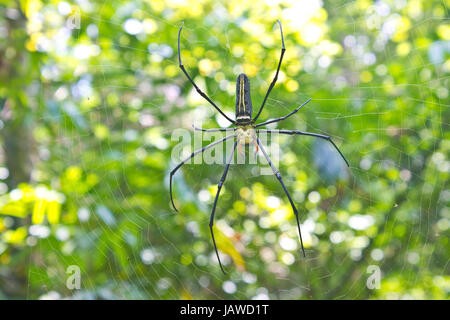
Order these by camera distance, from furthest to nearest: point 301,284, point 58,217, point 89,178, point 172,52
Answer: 1. point 301,284
2. point 172,52
3. point 89,178
4. point 58,217

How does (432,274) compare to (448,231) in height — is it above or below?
below

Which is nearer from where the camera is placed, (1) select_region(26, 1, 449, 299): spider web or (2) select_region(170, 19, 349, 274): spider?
(2) select_region(170, 19, 349, 274): spider

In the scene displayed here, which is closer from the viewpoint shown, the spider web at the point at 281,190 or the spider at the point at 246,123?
the spider at the point at 246,123

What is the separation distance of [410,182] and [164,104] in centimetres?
240

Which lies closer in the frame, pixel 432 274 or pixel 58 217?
pixel 58 217

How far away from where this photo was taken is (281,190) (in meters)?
2.97

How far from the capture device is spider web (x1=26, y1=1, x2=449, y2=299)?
9.37ft

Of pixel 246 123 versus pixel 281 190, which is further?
pixel 281 190

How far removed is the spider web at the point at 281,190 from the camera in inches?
112

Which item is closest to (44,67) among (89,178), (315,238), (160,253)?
(89,178)

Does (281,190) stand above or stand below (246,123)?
below
